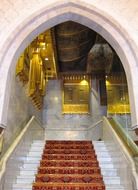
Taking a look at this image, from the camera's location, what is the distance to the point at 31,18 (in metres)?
2.59

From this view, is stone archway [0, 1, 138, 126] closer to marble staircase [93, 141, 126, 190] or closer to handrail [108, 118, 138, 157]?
handrail [108, 118, 138, 157]

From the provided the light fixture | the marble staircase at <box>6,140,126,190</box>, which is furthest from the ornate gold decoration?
the marble staircase at <box>6,140,126,190</box>

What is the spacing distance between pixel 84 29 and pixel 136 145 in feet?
13.5

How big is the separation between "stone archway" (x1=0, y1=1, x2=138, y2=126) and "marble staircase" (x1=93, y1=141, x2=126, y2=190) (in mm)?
2251

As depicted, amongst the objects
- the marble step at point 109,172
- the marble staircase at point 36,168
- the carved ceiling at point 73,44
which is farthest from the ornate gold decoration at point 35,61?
the marble step at point 109,172

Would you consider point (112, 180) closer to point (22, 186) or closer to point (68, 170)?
point (68, 170)

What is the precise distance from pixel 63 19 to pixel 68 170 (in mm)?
3112

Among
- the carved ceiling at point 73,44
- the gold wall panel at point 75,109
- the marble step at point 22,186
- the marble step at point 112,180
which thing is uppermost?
the carved ceiling at point 73,44

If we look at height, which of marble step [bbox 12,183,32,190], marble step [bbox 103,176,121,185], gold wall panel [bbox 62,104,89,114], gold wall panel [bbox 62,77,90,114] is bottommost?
marble step [bbox 12,183,32,190]

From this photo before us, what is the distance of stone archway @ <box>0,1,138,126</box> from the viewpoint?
2.44 m

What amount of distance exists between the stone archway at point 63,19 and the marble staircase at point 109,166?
7.39ft

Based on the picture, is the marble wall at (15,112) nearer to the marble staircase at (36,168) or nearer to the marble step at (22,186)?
the marble staircase at (36,168)

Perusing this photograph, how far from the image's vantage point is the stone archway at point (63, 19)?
244 cm

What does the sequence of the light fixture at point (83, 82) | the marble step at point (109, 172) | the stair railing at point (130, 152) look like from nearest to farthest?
the stair railing at point (130, 152), the marble step at point (109, 172), the light fixture at point (83, 82)
